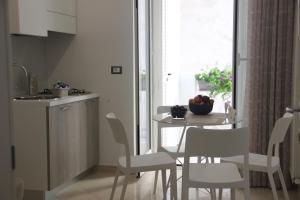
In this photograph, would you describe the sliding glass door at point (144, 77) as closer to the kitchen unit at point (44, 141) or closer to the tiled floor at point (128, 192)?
the tiled floor at point (128, 192)

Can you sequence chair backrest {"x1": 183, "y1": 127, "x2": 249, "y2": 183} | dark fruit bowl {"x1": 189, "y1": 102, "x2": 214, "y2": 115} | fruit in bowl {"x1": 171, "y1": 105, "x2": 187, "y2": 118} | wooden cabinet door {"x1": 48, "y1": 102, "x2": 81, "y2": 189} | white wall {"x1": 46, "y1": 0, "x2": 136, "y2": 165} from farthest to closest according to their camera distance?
white wall {"x1": 46, "y1": 0, "x2": 136, "y2": 165} < wooden cabinet door {"x1": 48, "y1": 102, "x2": 81, "y2": 189} < dark fruit bowl {"x1": 189, "y1": 102, "x2": 214, "y2": 115} < fruit in bowl {"x1": 171, "y1": 105, "x2": 187, "y2": 118} < chair backrest {"x1": 183, "y1": 127, "x2": 249, "y2": 183}

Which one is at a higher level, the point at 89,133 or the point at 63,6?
the point at 63,6

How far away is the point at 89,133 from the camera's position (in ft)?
13.9

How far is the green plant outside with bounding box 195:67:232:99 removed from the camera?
7.20 m

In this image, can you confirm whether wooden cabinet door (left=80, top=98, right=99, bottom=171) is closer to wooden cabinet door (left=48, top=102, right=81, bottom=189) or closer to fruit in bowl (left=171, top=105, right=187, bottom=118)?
wooden cabinet door (left=48, top=102, right=81, bottom=189)

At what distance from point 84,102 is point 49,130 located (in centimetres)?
74

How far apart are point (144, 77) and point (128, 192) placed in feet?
4.80

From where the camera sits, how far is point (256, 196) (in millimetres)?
3678

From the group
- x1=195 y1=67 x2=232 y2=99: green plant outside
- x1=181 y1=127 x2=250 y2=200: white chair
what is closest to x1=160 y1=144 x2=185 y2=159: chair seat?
x1=181 y1=127 x2=250 y2=200: white chair

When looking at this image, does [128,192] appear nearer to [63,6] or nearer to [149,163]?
[149,163]

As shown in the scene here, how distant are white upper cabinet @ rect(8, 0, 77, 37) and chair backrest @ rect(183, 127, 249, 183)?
180 cm

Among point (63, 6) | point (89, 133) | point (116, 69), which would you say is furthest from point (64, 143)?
point (63, 6)

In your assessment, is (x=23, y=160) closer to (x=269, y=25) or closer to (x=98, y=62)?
(x=98, y=62)

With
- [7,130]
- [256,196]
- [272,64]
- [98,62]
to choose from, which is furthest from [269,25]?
[7,130]
